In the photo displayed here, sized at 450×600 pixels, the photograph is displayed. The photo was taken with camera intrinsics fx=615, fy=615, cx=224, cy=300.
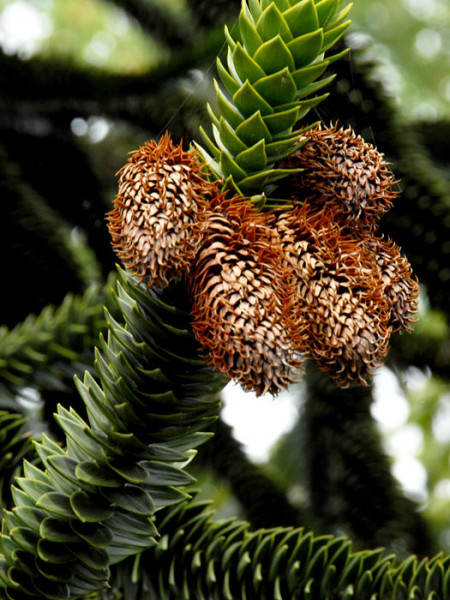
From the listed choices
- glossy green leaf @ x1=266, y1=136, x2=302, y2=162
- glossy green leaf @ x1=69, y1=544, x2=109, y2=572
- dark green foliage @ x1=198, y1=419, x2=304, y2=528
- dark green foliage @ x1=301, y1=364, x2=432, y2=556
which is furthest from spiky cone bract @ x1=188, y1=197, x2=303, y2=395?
dark green foliage @ x1=301, y1=364, x2=432, y2=556

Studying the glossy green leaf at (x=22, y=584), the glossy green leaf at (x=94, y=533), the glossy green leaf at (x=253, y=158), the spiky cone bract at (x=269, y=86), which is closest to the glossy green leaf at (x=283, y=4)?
the spiky cone bract at (x=269, y=86)

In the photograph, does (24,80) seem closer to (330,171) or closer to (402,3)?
(330,171)

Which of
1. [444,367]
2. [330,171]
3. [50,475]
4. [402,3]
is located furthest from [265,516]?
[402,3]

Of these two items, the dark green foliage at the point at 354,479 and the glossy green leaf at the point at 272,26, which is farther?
→ the dark green foliage at the point at 354,479

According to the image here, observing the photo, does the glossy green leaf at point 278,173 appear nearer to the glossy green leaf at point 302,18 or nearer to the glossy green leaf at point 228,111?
the glossy green leaf at point 228,111

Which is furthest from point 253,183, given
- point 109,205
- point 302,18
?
point 109,205

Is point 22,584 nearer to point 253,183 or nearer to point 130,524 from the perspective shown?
point 130,524

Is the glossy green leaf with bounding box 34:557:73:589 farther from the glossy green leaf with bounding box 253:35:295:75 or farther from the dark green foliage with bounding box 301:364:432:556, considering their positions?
the dark green foliage with bounding box 301:364:432:556

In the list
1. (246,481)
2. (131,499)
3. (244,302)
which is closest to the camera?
(244,302)
